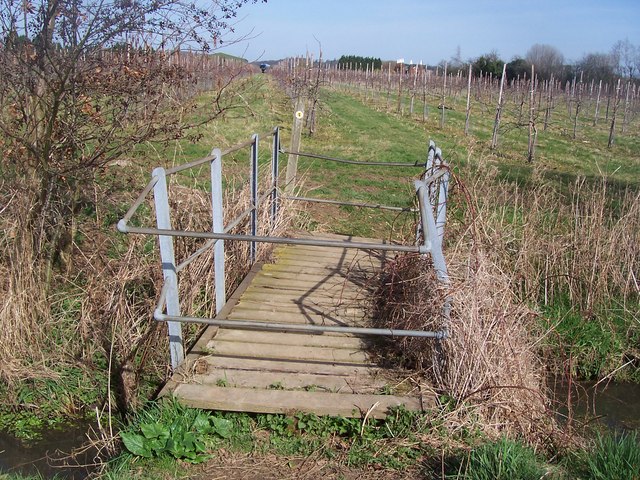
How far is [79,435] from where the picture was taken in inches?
211

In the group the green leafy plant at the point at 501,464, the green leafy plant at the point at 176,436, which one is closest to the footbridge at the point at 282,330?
the green leafy plant at the point at 176,436

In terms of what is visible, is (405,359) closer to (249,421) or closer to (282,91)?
(249,421)

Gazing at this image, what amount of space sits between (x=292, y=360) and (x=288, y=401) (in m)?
0.65

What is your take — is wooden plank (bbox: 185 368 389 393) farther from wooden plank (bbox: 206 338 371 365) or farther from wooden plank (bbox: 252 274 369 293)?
wooden plank (bbox: 252 274 369 293)

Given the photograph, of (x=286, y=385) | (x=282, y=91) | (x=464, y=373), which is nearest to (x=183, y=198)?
(x=286, y=385)

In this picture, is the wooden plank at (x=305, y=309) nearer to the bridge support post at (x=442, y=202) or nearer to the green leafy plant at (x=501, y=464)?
the bridge support post at (x=442, y=202)

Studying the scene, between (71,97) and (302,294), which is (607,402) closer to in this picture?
(302,294)

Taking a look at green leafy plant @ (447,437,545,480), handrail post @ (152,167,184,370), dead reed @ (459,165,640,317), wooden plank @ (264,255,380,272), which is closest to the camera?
green leafy plant @ (447,437,545,480)

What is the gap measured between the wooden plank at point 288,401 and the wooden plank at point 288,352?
0.55m

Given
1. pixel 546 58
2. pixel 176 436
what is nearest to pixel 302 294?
pixel 176 436

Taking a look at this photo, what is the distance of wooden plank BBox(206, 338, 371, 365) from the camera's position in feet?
15.7

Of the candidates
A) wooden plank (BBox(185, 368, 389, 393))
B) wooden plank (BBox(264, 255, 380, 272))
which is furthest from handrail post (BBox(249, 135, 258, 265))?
wooden plank (BBox(185, 368, 389, 393))

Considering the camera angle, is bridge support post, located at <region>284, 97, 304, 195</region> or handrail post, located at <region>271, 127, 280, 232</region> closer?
handrail post, located at <region>271, 127, 280, 232</region>

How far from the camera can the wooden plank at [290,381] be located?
432cm
